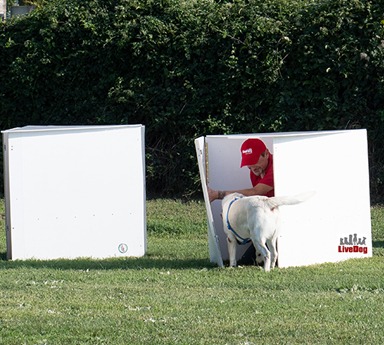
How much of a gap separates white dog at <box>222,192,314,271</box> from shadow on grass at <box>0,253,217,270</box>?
27.0 inches

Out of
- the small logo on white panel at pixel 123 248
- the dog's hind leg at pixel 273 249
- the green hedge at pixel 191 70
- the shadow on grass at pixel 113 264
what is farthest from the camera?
the green hedge at pixel 191 70

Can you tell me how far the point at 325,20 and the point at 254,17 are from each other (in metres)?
1.18

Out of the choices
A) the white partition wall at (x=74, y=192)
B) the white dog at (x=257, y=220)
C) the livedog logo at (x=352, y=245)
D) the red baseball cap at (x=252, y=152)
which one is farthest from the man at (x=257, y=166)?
the white partition wall at (x=74, y=192)

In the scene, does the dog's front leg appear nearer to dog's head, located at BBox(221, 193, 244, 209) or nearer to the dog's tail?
dog's head, located at BBox(221, 193, 244, 209)

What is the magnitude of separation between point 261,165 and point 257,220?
0.91m

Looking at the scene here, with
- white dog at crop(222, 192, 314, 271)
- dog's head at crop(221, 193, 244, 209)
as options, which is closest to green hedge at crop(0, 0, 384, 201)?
dog's head at crop(221, 193, 244, 209)

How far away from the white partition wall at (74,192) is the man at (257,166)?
5.02ft

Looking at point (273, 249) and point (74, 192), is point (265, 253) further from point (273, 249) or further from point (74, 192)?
point (74, 192)

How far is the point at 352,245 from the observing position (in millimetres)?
11055

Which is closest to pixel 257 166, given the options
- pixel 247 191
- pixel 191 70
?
pixel 247 191

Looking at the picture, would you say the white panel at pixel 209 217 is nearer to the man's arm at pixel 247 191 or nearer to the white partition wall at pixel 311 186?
the white partition wall at pixel 311 186

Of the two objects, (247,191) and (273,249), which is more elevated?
(247,191)

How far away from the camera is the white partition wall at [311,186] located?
10.2 metres

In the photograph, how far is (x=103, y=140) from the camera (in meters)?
11.6
